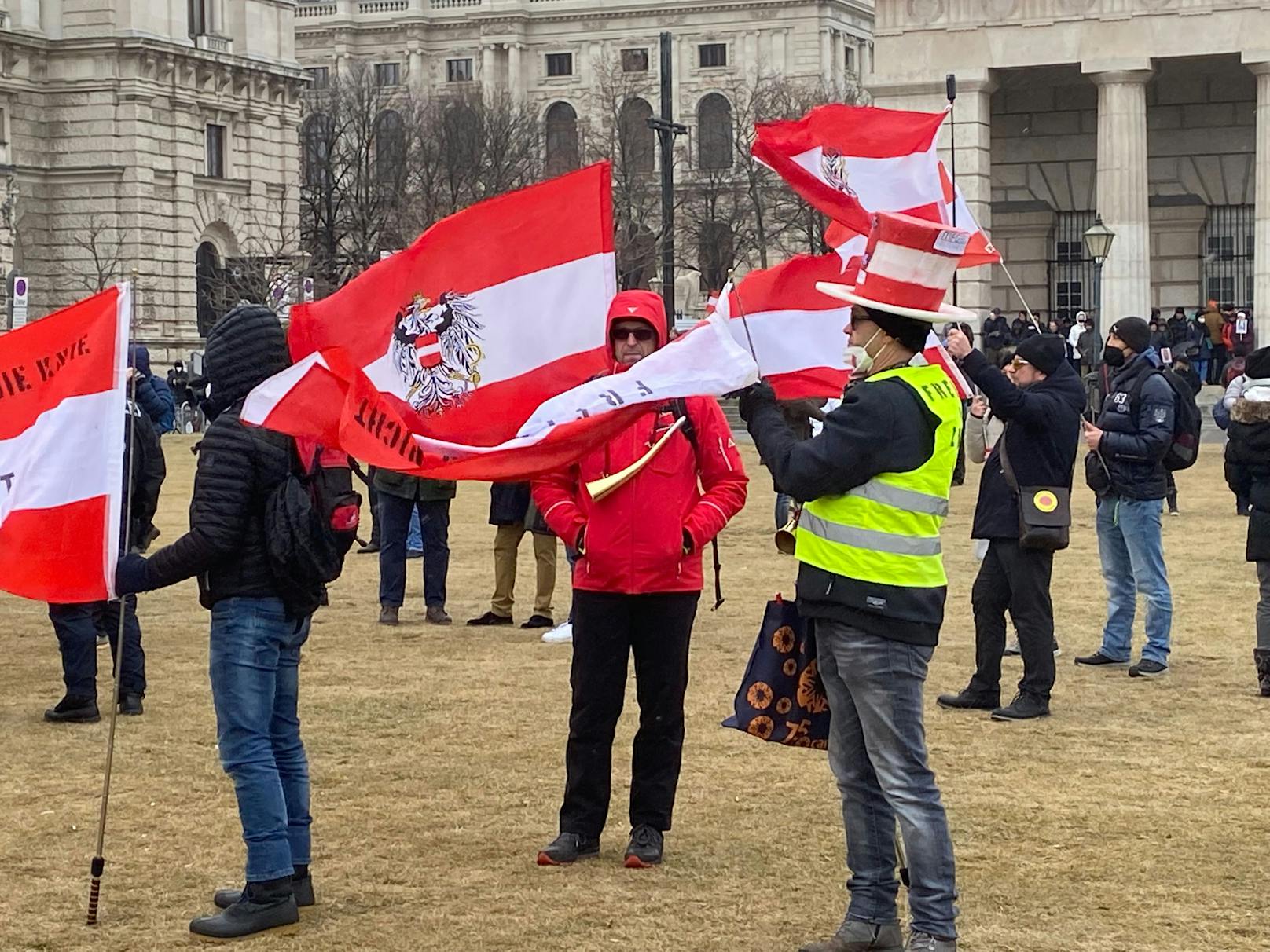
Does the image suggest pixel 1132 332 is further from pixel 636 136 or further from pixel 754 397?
pixel 636 136

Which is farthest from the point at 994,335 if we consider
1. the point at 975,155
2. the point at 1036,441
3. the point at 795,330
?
the point at 795,330

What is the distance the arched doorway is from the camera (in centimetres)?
6638

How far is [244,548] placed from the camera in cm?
714

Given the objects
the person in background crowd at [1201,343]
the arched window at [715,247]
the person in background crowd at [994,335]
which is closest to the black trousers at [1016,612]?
the person in background crowd at [994,335]

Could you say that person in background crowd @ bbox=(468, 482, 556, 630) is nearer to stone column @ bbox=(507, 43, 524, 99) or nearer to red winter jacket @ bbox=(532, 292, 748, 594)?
red winter jacket @ bbox=(532, 292, 748, 594)

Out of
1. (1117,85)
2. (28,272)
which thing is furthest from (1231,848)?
(28,272)

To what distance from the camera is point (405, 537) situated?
1518cm

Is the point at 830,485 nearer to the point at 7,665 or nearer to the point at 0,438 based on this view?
the point at 0,438

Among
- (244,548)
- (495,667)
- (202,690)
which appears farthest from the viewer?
(495,667)

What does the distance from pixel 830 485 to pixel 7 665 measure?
805cm

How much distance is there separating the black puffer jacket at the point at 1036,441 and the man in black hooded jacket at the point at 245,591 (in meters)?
4.47

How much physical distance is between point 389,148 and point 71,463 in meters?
66.7

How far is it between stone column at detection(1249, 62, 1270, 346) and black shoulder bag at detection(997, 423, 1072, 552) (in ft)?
103

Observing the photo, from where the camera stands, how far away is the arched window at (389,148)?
7231cm
